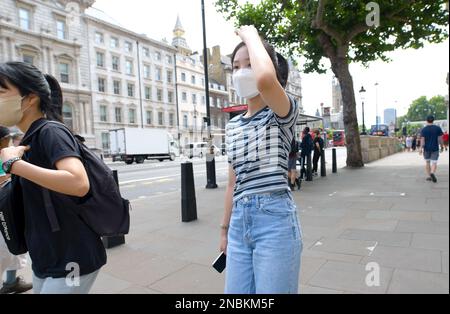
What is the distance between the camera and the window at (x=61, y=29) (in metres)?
34.8

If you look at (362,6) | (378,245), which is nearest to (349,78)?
(362,6)

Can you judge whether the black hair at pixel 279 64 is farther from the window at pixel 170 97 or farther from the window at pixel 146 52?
the window at pixel 170 97

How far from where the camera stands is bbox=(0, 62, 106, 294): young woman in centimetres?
136

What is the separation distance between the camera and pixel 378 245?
13.2ft

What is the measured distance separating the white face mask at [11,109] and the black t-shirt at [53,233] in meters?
0.12

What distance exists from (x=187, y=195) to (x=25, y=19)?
34.1 meters

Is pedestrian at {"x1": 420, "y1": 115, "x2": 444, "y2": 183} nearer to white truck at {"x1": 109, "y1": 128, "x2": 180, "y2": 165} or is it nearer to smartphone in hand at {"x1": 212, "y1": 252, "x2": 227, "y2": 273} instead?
smartphone in hand at {"x1": 212, "y1": 252, "x2": 227, "y2": 273}

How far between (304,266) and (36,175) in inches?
111

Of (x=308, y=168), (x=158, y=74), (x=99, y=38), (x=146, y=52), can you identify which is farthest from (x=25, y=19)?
(x=308, y=168)

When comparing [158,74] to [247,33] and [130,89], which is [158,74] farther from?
[247,33]

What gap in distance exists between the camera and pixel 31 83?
158 centimetres

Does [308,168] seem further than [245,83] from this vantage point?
Yes
